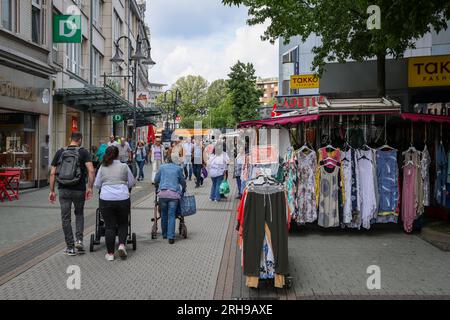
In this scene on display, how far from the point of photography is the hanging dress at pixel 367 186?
9109 mm

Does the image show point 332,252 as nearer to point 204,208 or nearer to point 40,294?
point 40,294

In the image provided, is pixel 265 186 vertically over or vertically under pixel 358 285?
over

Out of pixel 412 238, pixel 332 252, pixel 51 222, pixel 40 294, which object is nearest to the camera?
pixel 40 294

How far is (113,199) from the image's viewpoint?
7289mm

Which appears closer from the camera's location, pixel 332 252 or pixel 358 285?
pixel 358 285

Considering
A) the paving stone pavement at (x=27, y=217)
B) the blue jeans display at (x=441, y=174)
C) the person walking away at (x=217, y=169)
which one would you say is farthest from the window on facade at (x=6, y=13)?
the blue jeans display at (x=441, y=174)

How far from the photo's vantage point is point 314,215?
9.20 meters

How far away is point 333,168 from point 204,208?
15.1 feet

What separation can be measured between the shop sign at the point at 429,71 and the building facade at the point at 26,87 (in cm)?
1182

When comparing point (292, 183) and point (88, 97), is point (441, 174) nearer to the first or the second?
point (292, 183)

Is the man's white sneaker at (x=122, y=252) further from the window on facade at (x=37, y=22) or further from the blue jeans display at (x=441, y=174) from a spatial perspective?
the window on facade at (x=37, y=22)

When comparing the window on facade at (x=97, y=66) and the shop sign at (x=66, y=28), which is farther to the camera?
the window on facade at (x=97, y=66)

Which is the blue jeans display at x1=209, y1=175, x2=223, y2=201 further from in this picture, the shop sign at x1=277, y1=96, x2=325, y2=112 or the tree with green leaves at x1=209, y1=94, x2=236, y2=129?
the tree with green leaves at x1=209, y1=94, x2=236, y2=129
